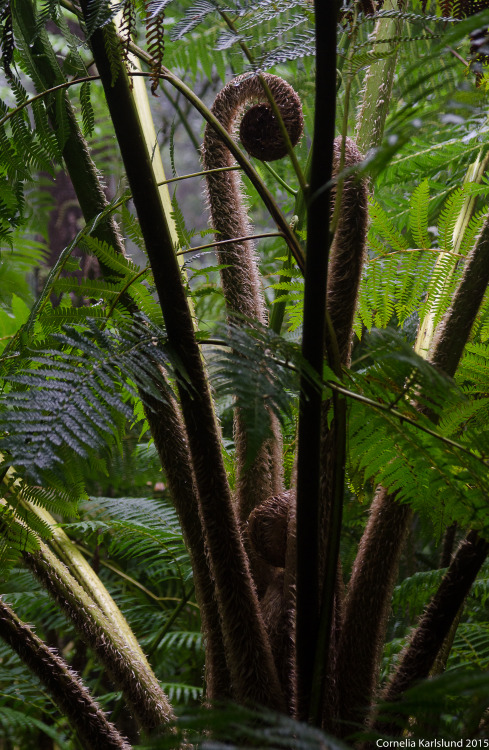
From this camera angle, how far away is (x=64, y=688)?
0.70 metres

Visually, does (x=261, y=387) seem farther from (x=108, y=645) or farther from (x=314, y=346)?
(x=108, y=645)

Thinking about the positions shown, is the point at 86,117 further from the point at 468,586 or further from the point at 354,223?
the point at 468,586

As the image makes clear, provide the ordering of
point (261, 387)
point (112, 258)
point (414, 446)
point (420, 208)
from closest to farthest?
point (261, 387)
point (414, 446)
point (112, 258)
point (420, 208)

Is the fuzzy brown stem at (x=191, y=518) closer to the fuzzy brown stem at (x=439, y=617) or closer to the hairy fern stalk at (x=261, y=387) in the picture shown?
the hairy fern stalk at (x=261, y=387)

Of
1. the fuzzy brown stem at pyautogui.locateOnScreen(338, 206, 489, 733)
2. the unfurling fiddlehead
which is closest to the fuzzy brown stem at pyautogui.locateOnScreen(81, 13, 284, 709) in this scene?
the fuzzy brown stem at pyautogui.locateOnScreen(338, 206, 489, 733)

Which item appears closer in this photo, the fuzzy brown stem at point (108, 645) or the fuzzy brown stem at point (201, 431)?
the fuzzy brown stem at point (201, 431)

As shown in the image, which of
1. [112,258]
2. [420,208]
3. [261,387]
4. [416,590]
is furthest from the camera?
[416,590]

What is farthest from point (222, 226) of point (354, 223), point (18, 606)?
point (18, 606)

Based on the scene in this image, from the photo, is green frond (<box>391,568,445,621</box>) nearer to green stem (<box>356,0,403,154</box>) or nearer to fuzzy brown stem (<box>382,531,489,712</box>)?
fuzzy brown stem (<box>382,531,489,712</box>)

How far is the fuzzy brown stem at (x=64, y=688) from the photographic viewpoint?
0.69 m

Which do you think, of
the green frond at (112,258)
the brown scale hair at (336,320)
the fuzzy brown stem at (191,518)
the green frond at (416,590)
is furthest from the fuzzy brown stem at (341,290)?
the green frond at (416,590)

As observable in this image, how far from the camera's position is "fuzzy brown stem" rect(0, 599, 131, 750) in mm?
691

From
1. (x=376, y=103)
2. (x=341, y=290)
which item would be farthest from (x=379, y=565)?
(x=376, y=103)

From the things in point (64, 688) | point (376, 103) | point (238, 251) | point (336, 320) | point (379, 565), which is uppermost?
point (376, 103)
